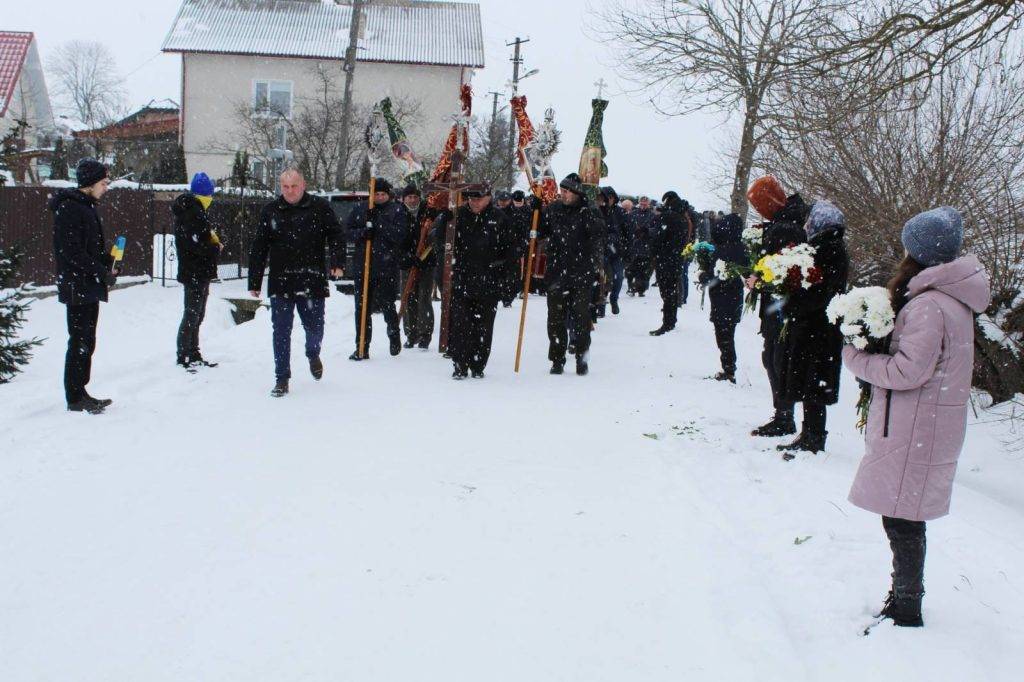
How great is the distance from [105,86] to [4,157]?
7995cm

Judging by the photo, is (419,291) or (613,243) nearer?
(419,291)

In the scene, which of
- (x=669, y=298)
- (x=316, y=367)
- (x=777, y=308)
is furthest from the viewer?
(x=669, y=298)

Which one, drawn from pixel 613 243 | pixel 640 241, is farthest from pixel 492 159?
pixel 613 243

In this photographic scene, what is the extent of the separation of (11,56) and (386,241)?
31.9m

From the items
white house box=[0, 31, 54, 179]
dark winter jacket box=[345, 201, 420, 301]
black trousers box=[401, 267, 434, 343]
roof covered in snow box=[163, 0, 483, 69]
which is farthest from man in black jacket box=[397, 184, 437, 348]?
roof covered in snow box=[163, 0, 483, 69]

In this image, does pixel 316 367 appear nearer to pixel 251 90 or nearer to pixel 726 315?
pixel 726 315

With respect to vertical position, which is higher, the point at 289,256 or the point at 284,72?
the point at 284,72

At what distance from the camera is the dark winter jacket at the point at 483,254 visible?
886 cm

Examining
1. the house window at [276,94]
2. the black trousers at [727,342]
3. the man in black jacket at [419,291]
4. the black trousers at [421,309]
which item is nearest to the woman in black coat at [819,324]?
the black trousers at [727,342]

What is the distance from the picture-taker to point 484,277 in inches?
349

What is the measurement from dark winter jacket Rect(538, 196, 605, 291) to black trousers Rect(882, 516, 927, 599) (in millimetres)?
5716

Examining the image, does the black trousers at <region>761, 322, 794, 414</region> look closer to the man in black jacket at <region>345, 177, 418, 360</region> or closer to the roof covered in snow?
the man in black jacket at <region>345, 177, 418, 360</region>

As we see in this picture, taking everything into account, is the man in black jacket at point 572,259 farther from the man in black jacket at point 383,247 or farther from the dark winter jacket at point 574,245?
the man in black jacket at point 383,247

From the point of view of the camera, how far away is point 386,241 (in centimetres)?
981
